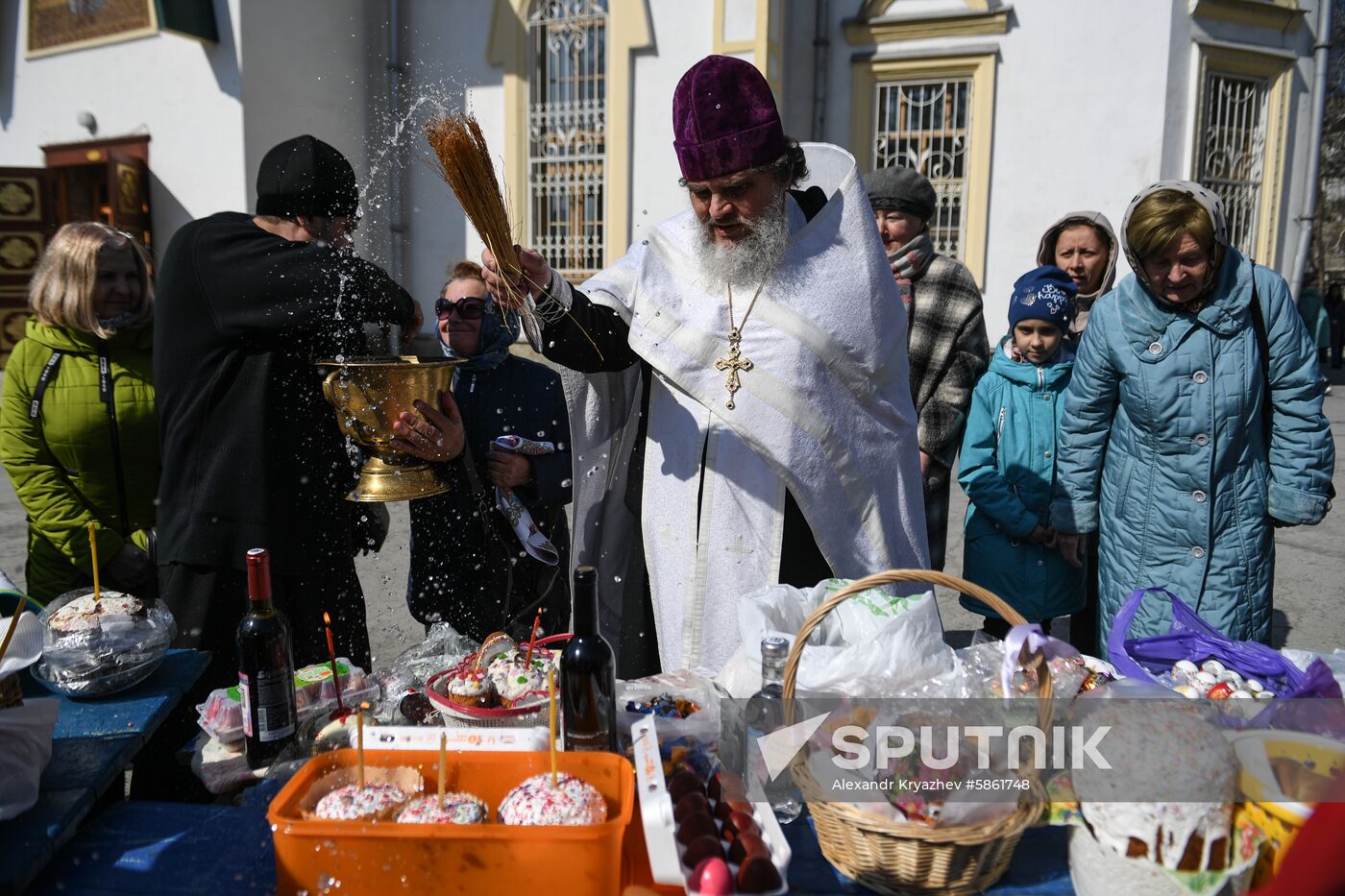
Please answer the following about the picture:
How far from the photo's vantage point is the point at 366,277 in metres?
2.62

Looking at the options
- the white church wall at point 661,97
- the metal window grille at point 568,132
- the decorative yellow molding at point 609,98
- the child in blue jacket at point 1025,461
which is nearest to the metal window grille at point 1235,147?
the white church wall at point 661,97

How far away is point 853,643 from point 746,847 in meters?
0.62

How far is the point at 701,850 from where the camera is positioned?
4.42ft

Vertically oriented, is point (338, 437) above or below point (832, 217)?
below

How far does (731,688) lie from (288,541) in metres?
1.55

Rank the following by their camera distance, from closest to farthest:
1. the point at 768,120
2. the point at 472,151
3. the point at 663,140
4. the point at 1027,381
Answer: the point at 472,151
the point at 768,120
the point at 1027,381
the point at 663,140

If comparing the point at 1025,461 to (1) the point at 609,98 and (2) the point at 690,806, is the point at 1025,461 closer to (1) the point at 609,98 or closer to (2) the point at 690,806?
(2) the point at 690,806

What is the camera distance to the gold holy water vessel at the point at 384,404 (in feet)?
7.33

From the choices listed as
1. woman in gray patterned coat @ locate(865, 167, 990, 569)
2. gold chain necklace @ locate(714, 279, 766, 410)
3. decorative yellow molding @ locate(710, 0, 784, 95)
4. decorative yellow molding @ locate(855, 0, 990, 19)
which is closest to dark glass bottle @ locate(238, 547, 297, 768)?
gold chain necklace @ locate(714, 279, 766, 410)

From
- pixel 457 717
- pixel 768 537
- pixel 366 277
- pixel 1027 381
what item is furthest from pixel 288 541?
pixel 1027 381

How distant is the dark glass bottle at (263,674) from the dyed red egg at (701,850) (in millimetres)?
918

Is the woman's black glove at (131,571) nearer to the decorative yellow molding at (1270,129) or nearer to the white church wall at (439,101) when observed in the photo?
the white church wall at (439,101)

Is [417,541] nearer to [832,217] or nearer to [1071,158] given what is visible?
[832,217]

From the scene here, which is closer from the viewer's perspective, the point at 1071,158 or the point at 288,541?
the point at 288,541
